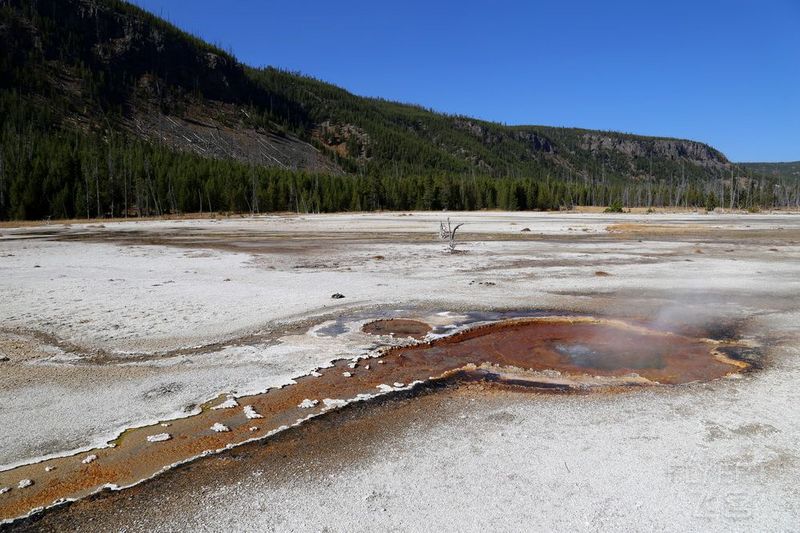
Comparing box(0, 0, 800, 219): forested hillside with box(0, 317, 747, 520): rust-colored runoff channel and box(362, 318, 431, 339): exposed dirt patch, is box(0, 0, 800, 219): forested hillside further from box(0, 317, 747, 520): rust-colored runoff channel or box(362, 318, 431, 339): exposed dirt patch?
box(0, 317, 747, 520): rust-colored runoff channel

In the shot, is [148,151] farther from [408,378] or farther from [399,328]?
[408,378]

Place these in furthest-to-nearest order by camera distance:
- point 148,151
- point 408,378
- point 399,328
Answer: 1. point 148,151
2. point 399,328
3. point 408,378

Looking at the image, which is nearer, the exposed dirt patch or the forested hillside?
the exposed dirt patch

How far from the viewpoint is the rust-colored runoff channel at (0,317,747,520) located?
518 cm

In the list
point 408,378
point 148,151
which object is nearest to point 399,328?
point 408,378

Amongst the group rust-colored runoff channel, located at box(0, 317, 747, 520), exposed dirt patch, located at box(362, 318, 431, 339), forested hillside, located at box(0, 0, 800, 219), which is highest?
forested hillside, located at box(0, 0, 800, 219)

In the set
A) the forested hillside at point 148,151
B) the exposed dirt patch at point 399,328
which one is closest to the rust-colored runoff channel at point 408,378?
the exposed dirt patch at point 399,328

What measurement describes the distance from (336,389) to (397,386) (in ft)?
2.74

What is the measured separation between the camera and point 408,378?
7.99 meters

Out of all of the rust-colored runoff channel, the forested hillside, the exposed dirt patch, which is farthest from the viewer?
the forested hillside

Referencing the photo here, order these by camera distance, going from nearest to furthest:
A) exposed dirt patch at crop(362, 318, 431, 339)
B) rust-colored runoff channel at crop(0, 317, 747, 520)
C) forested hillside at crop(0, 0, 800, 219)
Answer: rust-colored runoff channel at crop(0, 317, 747, 520), exposed dirt patch at crop(362, 318, 431, 339), forested hillside at crop(0, 0, 800, 219)

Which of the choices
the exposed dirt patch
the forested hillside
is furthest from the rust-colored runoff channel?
the forested hillside

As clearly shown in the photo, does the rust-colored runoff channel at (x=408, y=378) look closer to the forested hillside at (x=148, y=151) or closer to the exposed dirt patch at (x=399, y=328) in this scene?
the exposed dirt patch at (x=399, y=328)

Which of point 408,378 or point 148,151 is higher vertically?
point 148,151
